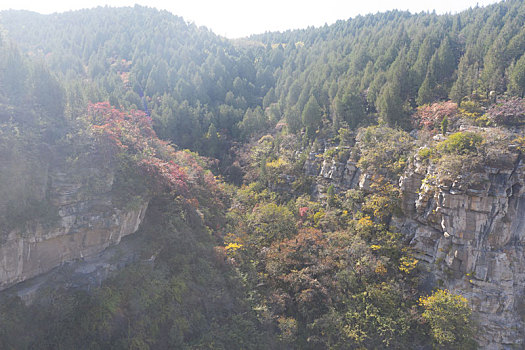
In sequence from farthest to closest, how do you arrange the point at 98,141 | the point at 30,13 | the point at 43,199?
1. the point at 30,13
2. the point at 98,141
3. the point at 43,199

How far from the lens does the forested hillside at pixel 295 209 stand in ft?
54.1

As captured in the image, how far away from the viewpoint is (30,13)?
82812 millimetres

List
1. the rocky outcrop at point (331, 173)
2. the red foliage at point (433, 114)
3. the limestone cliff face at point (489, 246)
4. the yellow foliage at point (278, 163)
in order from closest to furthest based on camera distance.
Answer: the limestone cliff face at point (489, 246)
the red foliage at point (433, 114)
the rocky outcrop at point (331, 173)
the yellow foliage at point (278, 163)

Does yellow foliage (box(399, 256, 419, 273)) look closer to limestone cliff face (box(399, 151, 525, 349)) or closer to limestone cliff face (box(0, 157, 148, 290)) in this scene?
limestone cliff face (box(399, 151, 525, 349))

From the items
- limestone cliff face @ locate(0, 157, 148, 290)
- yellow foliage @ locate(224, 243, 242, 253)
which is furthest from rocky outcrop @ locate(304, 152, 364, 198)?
limestone cliff face @ locate(0, 157, 148, 290)

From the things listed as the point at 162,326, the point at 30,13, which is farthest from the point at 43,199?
the point at 30,13

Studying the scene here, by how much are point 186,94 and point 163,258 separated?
3478 cm

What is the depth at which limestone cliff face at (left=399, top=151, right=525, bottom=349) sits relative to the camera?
19438 millimetres

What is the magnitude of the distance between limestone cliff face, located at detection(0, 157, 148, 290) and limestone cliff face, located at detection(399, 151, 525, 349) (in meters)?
21.0

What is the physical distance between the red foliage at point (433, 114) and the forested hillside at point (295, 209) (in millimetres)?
192

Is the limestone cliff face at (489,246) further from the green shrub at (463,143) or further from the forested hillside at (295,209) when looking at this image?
the green shrub at (463,143)

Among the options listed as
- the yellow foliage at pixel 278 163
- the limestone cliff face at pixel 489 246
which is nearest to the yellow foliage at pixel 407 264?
the limestone cliff face at pixel 489 246

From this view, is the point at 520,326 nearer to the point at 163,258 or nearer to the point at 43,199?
the point at 163,258

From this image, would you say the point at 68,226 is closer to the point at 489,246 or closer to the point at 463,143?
the point at 463,143
